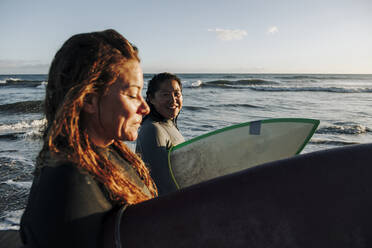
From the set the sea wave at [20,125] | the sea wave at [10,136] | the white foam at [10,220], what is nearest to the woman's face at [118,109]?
the white foam at [10,220]

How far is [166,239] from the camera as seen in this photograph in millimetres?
1055

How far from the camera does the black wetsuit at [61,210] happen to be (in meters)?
0.80

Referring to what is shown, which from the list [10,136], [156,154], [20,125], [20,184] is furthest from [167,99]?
[20,125]

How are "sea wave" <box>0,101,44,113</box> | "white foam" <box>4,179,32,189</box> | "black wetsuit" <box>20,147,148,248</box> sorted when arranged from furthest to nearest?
"sea wave" <box>0,101,44,113</box>
"white foam" <box>4,179,32,189</box>
"black wetsuit" <box>20,147,148,248</box>

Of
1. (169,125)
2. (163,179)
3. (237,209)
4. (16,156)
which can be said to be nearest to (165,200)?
(237,209)

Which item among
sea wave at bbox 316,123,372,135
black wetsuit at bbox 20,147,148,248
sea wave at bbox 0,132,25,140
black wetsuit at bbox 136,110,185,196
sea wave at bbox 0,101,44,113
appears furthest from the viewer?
sea wave at bbox 0,101,44,113

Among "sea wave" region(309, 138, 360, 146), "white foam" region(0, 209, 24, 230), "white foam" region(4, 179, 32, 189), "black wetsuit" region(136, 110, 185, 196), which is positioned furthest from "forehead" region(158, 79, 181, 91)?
"sea wave" region(309, 138, 360, 146)

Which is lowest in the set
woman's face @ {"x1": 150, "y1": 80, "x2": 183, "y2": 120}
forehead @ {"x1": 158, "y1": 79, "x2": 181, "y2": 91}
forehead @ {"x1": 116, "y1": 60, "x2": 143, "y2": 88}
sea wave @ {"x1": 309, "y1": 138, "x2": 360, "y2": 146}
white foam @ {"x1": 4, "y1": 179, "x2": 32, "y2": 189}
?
white foam @ {"x1": 4, "y1": 179, "x2": 32, "y2": 189}

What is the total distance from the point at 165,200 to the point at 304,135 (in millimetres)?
1579

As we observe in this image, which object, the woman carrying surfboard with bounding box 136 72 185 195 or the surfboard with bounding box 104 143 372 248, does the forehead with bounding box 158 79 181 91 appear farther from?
the surfboard with bounding box 104 143 372 248

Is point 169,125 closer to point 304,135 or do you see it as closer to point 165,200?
point 304,135

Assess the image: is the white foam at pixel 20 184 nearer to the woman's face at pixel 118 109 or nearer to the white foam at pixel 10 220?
the white foam at pixel 10 220

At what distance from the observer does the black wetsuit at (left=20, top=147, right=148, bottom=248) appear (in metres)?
0.80

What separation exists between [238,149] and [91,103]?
5.50 ft
